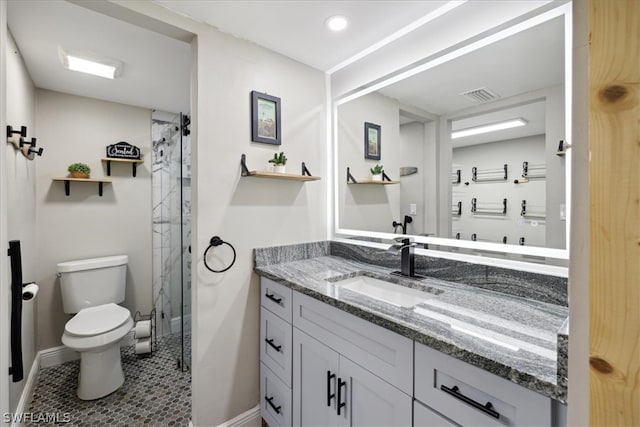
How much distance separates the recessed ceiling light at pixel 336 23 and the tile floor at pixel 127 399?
7.82 ft

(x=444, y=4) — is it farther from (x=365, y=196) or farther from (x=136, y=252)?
(x=136, y=252)

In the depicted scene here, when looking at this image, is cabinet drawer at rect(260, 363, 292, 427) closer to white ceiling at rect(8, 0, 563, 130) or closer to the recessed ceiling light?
white ceiling at rect(8, 0, 563, 130)

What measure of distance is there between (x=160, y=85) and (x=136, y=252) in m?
1.53

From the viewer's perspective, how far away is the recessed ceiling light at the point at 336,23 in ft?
4.98

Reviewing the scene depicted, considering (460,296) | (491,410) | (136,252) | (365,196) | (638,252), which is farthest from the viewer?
(136,252)

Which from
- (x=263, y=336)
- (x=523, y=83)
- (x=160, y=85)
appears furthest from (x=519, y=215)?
(x=160, y=85)

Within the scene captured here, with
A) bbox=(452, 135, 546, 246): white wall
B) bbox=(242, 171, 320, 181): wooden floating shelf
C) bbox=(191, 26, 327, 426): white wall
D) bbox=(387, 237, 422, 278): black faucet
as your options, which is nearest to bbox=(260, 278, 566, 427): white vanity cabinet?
bbox=(191, 26, 327, 426): white wall

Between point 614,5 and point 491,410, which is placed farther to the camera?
point 491,410

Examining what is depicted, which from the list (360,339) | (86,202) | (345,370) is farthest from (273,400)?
(86,202)

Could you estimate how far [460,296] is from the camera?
1249mm

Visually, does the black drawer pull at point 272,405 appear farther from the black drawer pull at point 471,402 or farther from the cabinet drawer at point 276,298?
the black drawer pull at point 471,402

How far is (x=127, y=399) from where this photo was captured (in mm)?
1984

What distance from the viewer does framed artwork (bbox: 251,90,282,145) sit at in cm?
174

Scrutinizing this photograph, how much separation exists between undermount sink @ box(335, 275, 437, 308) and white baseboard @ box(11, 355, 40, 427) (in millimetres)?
2006
